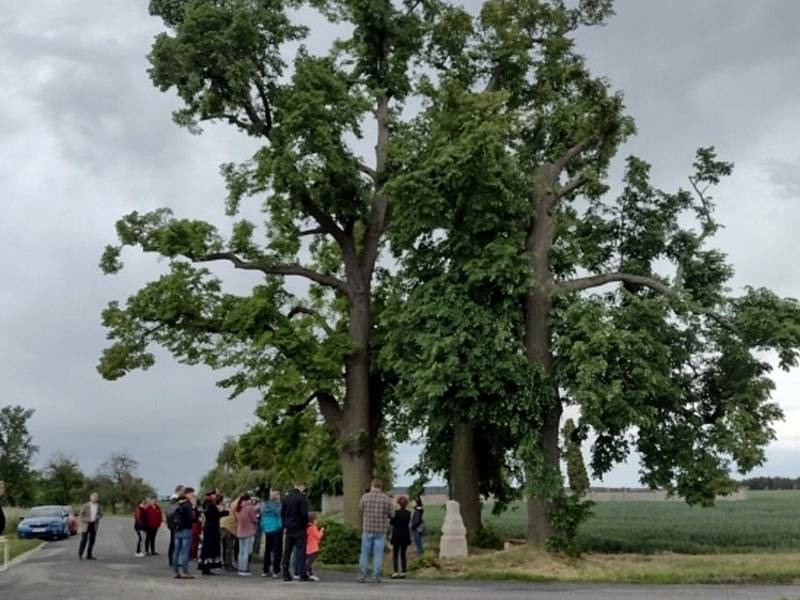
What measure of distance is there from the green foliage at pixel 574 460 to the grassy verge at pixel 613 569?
2.96m

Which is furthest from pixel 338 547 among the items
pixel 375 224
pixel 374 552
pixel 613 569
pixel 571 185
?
pixel 571 185

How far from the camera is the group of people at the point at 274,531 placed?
787 inches

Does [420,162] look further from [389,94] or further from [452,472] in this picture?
[452,472]

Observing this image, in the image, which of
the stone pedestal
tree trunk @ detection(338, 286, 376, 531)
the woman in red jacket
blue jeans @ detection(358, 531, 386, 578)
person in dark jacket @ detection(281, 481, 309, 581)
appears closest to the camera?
person in dark jacket @ detection(281, 481, 309, 581)

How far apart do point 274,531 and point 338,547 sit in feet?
15.4

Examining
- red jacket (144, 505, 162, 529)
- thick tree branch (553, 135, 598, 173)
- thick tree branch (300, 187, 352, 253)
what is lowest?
red jacket (144, 505, 162, 529)

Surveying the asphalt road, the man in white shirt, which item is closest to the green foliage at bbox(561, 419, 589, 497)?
the asphalt road

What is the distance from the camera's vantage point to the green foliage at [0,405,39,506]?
319ft

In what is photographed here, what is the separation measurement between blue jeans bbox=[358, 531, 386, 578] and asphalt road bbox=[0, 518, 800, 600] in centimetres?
32

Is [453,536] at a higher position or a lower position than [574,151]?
lower

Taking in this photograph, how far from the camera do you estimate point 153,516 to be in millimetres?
26812

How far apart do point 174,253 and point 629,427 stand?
14.2 m

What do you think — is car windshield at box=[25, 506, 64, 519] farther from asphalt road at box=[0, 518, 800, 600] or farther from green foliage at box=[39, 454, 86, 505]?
green foliage at box=[39, 454, 86, 505]

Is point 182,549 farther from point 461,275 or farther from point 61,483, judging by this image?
point 61,483
